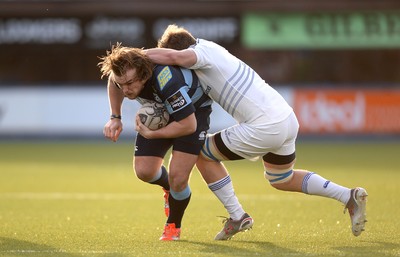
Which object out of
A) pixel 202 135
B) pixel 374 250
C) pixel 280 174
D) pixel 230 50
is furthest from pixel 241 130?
pixel 230 50

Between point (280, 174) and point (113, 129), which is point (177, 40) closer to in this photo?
point (113, 129)

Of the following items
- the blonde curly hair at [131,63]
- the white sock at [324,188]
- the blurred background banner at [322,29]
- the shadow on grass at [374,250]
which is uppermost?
the blonde curly hair at [131,63]

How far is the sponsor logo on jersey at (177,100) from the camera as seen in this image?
8438 mm

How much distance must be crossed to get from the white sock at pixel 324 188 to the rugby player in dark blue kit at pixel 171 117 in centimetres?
103

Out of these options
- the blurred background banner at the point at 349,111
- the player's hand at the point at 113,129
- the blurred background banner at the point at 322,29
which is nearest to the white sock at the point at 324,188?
the player's hand at the point at 113,129

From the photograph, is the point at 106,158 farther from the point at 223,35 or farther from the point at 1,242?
the point at 1,242

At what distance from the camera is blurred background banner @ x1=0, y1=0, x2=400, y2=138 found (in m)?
23.9

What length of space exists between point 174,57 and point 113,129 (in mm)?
927

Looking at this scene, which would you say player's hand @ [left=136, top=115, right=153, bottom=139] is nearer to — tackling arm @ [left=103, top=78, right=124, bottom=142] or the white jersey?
tackling arm @ [left=103, top=78, right=124, bottom=142]

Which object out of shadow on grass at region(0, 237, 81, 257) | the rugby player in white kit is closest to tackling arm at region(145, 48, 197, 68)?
the rugby player in white kit

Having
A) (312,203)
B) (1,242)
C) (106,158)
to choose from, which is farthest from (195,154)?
(106,158)

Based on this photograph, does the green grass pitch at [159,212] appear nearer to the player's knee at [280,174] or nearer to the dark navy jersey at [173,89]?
the player's knee at [280,174]

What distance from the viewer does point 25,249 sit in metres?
8.38

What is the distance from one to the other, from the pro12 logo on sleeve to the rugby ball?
310 mm
